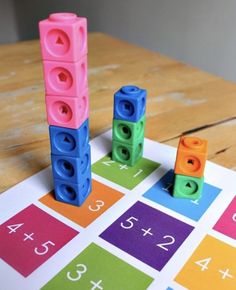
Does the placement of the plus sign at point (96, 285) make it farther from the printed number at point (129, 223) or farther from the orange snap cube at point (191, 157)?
the orange snap cube at point (191, 157)

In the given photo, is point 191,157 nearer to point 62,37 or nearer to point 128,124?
point 128,124

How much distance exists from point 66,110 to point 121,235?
0.66ft

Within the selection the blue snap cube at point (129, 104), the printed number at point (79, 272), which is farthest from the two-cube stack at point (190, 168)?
the printed number at point (79, 272)

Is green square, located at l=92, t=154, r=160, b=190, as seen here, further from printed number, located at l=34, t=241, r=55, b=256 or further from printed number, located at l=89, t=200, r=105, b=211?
printed number, located at l=34, t=241, r=55, b=256

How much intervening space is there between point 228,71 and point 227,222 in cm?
137

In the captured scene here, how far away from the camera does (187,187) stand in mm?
559

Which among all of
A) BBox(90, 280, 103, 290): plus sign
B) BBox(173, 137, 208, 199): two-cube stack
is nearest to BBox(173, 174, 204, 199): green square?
BBox(173, 137, 208, 199): two-cube stack

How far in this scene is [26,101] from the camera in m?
0.85

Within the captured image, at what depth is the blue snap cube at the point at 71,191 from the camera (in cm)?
53

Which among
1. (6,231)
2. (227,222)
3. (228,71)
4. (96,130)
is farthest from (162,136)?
(228,71)

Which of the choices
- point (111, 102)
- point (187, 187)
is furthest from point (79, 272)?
point (111, 102)

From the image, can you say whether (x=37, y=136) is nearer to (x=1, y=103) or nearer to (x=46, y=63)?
(x=1, y=103)

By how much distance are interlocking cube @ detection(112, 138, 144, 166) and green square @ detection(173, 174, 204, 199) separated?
0.11 m

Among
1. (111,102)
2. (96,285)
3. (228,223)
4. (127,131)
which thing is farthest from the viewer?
(111,102)
